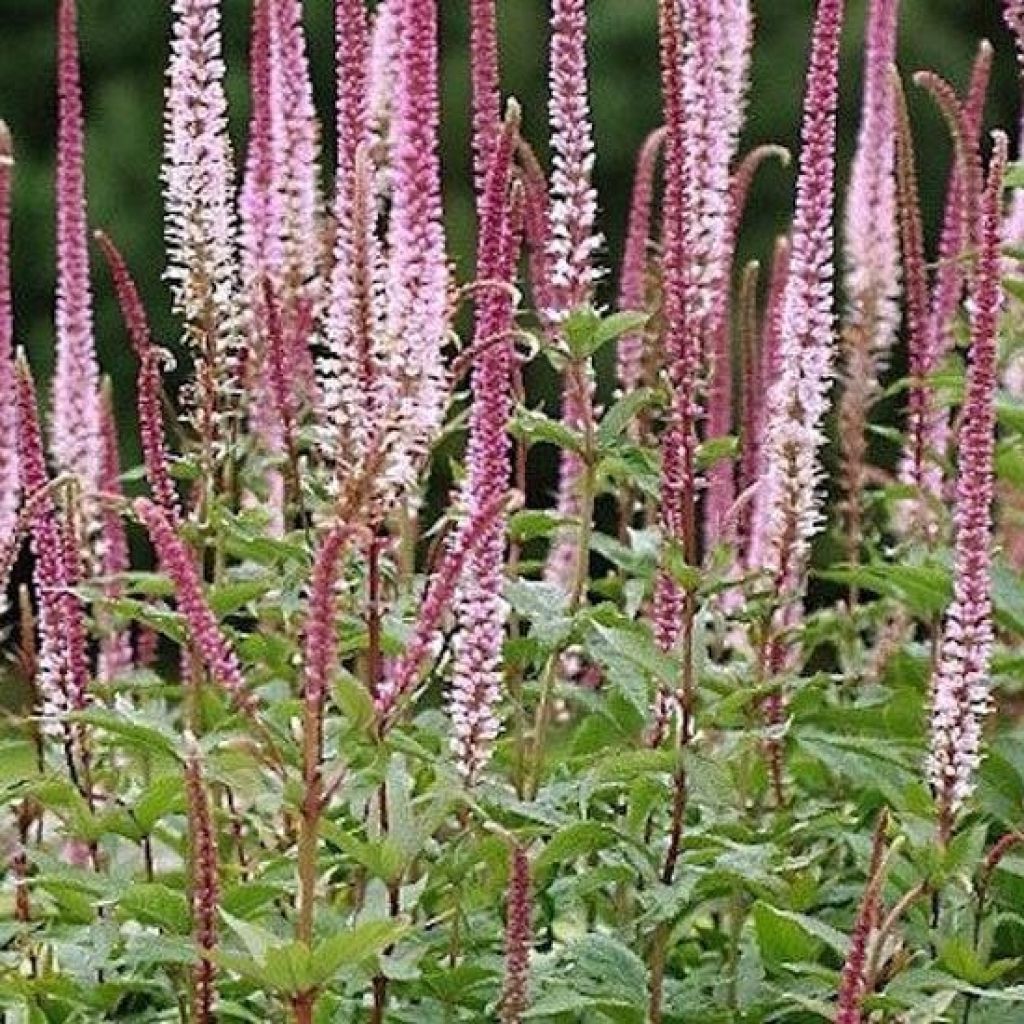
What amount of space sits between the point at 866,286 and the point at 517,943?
8.43 feet

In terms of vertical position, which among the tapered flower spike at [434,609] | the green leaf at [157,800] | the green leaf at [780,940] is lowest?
the green leaf at [780,940]

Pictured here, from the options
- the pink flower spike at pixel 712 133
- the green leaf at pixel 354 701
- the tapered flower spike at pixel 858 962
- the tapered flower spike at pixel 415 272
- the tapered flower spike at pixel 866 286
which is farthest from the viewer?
the tapered flower spike at pixel 866 286

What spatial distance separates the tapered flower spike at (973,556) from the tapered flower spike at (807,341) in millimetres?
270

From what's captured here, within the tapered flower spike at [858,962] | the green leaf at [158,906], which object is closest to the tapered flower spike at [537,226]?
the green leaf at [158,906]

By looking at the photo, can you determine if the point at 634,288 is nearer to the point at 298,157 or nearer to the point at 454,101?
the point at 298,157

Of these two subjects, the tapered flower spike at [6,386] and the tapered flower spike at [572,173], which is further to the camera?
the tapered flower spike at [6,386]

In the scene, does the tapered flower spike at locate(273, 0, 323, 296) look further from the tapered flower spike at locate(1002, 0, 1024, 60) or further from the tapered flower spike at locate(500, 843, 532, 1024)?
the tapered flower spike at locate(500, 843, 532, 1024)

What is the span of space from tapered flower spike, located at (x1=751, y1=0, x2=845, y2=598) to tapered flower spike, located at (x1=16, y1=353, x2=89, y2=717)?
107cm

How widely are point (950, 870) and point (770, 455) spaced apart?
2.40ft

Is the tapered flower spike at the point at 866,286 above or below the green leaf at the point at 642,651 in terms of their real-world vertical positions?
above

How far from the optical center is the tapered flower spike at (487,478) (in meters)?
3.65

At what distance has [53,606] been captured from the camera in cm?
416

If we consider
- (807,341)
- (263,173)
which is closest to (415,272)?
(807,341)

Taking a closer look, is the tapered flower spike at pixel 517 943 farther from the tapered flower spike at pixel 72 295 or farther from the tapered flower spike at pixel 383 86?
the tapered flower spike at pixel 383 86
